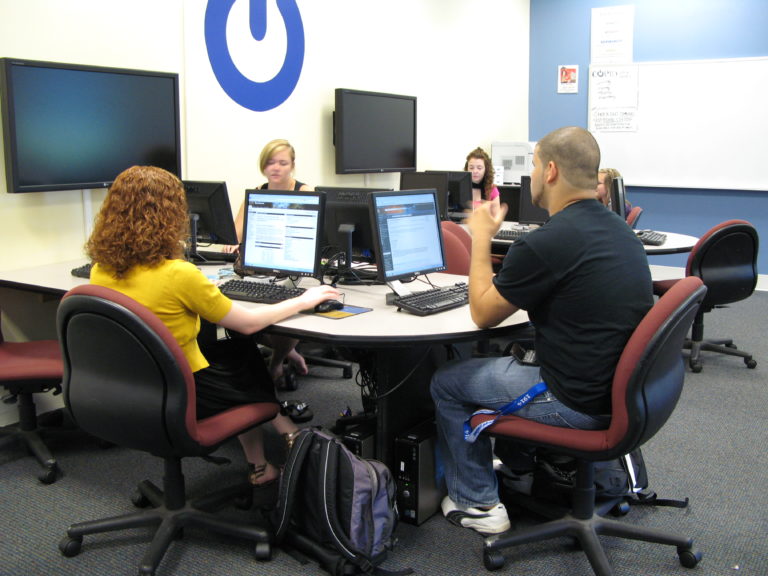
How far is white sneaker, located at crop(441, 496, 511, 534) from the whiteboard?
4.94 m

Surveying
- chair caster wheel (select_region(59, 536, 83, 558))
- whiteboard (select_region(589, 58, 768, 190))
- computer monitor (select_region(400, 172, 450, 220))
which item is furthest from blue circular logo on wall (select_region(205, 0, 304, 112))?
whiteboard (select_region(589, 58, 768, 190))

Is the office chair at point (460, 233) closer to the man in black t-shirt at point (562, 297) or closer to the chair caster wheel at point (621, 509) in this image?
the man in black t-shirt at point (562, 297)

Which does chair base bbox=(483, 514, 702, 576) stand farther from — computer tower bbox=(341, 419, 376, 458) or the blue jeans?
computer tower bbox=(341, 419, 376, 458)

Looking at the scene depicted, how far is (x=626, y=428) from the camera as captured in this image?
185 cm

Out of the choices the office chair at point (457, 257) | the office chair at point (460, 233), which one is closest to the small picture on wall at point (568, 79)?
the office chair at point (460, 233)

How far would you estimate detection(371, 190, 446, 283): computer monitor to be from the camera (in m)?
2.47

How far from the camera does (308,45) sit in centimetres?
454

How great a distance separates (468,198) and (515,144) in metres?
1.95

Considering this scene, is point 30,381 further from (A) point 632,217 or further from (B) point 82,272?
(A) point 632,217

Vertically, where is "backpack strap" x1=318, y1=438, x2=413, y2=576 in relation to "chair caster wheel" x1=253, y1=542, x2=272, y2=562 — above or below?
above

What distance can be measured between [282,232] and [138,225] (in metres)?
0.78

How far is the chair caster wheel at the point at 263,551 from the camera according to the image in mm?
2135

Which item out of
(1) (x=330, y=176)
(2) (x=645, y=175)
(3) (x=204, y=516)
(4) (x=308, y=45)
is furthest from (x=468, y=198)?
(3) (x=204, y=516)

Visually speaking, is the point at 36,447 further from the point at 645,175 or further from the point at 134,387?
the point at 645,175
